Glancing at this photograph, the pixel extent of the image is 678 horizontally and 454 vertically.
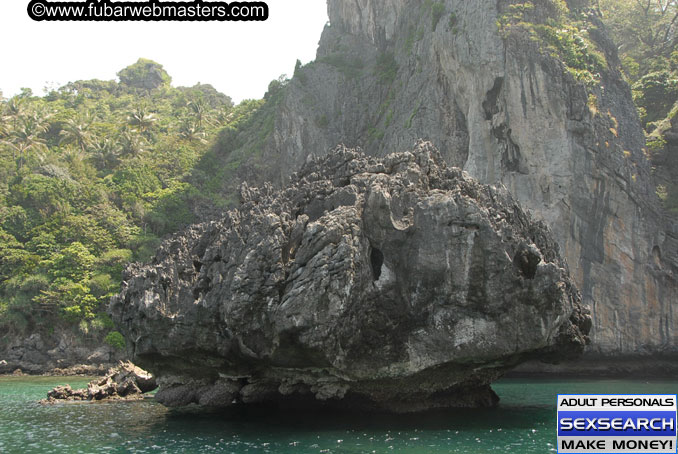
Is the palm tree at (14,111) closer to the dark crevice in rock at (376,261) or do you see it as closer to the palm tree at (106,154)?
the palm tree at (106,154)

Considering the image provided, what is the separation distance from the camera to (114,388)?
97.7ft

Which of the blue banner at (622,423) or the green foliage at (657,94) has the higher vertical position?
the green foliage at (657,94)

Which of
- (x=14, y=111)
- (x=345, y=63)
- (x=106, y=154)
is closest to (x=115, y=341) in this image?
(x=106, y=154)

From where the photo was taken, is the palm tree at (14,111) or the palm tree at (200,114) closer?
the palm tree at (14,111)

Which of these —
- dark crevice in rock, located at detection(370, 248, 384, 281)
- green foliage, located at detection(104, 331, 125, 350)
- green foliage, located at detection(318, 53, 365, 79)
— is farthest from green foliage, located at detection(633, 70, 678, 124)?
green foliage, located at detection(104, 331, 125, 350)

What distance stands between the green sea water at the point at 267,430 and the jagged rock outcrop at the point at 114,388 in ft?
5.56

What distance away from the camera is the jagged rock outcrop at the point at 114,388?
28.7 m

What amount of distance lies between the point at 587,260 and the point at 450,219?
770 inches

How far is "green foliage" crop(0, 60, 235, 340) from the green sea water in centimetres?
2217

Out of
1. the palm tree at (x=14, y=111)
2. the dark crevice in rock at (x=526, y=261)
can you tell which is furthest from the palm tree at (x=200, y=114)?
the dark crevice in rock at (x=526, y=261)

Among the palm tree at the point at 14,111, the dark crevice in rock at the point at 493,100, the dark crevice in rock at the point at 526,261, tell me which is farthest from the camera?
the palm tree at the point at 14,111

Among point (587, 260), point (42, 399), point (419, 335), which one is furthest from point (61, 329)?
point (587, 260)

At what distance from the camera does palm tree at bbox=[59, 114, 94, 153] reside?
224ft

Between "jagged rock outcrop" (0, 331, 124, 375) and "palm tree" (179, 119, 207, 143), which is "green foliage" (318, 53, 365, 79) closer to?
"palm tree" (179, 119, 207, 143)
